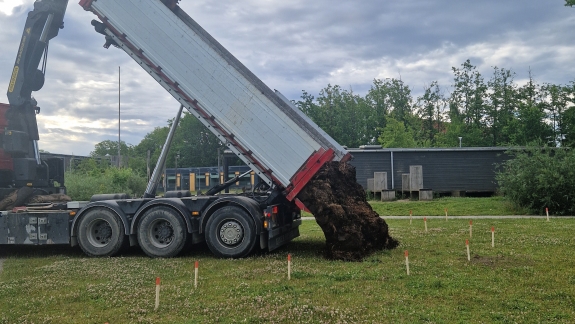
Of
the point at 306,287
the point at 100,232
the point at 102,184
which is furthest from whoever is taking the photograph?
the point at 102,184

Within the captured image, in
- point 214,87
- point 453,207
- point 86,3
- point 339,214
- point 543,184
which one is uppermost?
point 86,3

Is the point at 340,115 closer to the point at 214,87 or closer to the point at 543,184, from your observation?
the point at 543,184

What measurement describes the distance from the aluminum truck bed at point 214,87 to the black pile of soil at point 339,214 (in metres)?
0.43

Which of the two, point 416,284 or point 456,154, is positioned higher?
point 456,154

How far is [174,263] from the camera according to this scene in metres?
10.5

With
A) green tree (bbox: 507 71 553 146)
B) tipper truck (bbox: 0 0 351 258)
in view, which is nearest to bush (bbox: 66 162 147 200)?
tipper truck (bbox: 0 0 351 258)

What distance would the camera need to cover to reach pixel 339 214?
10.3 m

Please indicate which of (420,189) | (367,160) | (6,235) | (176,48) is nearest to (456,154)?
(420,189)

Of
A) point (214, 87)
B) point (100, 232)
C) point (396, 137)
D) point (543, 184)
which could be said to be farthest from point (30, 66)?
point (396, 137)

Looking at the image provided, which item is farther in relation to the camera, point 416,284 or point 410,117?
point 410,117

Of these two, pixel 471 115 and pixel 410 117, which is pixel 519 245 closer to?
pixel 471 115

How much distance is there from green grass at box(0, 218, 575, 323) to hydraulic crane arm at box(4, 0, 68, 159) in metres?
3.43

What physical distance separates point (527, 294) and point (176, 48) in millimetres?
8416

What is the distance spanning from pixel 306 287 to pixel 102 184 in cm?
2596
